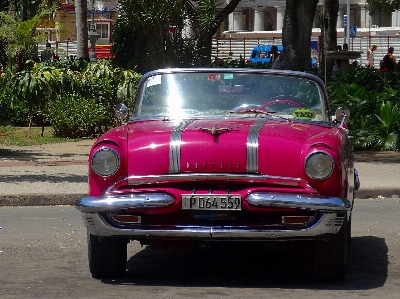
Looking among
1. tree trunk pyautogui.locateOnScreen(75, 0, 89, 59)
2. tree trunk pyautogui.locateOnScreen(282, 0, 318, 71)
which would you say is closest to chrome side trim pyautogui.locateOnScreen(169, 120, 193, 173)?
tree trunk pyautogui.locateOnScreen(282, 0, 318, 71)

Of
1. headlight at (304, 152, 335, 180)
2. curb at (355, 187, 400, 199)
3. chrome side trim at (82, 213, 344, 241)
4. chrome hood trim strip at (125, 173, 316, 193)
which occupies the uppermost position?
headlight at (304, 152, 335, 180)

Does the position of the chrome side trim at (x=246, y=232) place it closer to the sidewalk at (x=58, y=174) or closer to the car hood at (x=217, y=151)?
the car hood at (x=217, y=151)

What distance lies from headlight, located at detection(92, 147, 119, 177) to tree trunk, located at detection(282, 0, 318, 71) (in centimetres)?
1507

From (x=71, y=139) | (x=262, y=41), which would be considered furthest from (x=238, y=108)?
(x=262, y=41)

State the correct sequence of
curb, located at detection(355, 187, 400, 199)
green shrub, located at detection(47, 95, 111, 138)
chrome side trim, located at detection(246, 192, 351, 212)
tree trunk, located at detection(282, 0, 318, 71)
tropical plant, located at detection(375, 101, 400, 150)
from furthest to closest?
1. tree trunk, located at detection(282, 0, 318, 71)
2. green shrub, located at detection(47, 95, 111, 138)
3. tropical plant, located at detection(375, 101, 400, 150)
4. curb, located at detection(355, 187, 400, 199)
5. chrome side trim, located at detection(246, 192, 351, 212)

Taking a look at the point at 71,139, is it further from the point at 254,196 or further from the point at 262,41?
the point at 262,41

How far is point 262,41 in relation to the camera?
61.2m

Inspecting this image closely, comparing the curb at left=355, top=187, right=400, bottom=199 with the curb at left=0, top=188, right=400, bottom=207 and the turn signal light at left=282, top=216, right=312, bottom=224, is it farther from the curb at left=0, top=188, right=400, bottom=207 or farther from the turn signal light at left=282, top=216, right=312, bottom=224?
the turn signal light at left=282, top=216, right=312, bottom=224

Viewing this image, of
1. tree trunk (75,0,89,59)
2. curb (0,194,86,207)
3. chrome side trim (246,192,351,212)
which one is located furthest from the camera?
tree trunk (75,0,89,59)

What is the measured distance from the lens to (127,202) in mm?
6484

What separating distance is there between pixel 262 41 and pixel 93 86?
135ft

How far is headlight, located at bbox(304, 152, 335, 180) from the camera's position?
651cm

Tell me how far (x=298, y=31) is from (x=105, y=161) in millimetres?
15429

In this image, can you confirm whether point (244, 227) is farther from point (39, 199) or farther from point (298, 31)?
point (298, 31)
